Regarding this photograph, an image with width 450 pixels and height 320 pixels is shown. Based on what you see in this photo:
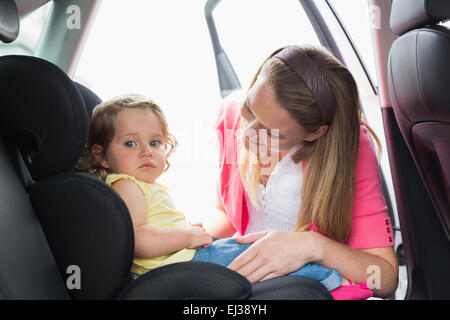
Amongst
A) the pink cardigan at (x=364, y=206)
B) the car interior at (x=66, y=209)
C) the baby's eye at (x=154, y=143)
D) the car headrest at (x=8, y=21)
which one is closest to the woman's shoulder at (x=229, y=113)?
the pink cardigan at (x=364, y=206)

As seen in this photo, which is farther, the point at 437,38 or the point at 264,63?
the point at 264,63

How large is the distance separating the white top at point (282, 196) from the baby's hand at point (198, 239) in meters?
0.24

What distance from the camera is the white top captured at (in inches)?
45.9

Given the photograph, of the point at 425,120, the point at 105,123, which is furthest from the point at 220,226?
→ the point at 425,120

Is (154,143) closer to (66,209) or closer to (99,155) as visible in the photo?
(99,155)

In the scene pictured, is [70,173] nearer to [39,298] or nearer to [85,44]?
[39,298]

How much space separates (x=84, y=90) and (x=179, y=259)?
1.62ft

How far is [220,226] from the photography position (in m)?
1.39

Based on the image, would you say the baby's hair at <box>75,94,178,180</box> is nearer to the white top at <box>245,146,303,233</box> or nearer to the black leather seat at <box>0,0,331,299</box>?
the black leather seat at <box>0,0,331,299</box>

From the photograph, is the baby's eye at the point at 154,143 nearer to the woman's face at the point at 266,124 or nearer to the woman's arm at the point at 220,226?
the woman's face at the point at 266,124

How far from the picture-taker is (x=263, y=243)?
95 cm

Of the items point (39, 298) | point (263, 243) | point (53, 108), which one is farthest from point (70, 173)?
point (263, 243)

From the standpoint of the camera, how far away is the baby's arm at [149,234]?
958 mm

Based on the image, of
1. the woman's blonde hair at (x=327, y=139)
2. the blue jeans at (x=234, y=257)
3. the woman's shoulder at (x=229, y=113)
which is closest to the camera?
the blue jeans at (x=234, y=257)
